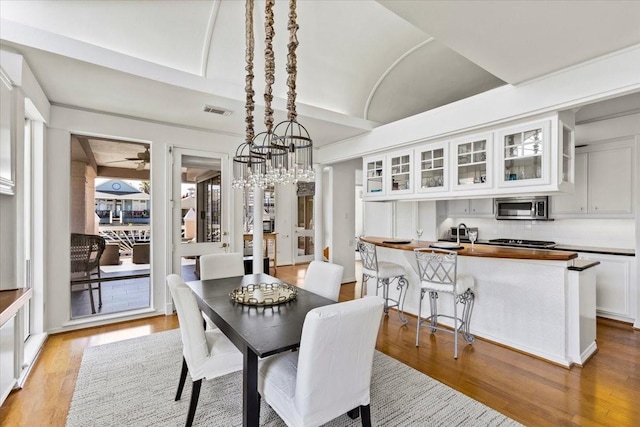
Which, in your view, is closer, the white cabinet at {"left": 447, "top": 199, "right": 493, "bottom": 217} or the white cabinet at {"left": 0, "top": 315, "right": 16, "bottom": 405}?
the white cabinet at {"left": 0, "top": 315, "right": 16, "bottom": 405}

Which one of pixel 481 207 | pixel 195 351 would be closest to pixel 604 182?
pixel 481 207

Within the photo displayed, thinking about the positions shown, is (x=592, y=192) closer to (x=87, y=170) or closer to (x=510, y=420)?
(x=510, y=420)

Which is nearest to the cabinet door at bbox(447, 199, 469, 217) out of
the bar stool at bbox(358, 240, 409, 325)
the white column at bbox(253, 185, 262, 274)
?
the bar stool at bbox(358, 240, 409, 325)

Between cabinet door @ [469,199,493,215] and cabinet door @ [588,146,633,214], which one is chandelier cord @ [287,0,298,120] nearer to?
cabinet door @ [588,146,633,214]

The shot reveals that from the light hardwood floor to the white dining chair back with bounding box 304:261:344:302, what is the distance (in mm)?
981

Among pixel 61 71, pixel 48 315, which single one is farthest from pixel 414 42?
pixel 48 315

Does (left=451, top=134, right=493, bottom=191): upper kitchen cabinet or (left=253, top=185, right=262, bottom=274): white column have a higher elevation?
(left=451, top=134, right=493, bottom=191): upper kitchen cabinet

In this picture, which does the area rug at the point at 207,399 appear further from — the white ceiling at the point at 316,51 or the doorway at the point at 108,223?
the white ceiling at the point at 316,51

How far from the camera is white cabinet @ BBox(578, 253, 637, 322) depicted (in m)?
3.66

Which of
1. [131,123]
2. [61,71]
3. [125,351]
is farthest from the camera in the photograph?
[131,123]

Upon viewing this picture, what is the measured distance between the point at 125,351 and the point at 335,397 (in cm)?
249

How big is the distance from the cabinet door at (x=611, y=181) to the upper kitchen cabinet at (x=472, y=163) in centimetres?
185

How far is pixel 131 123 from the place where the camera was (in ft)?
12.8

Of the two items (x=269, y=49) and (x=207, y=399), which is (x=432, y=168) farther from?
(x=207, y=399)
